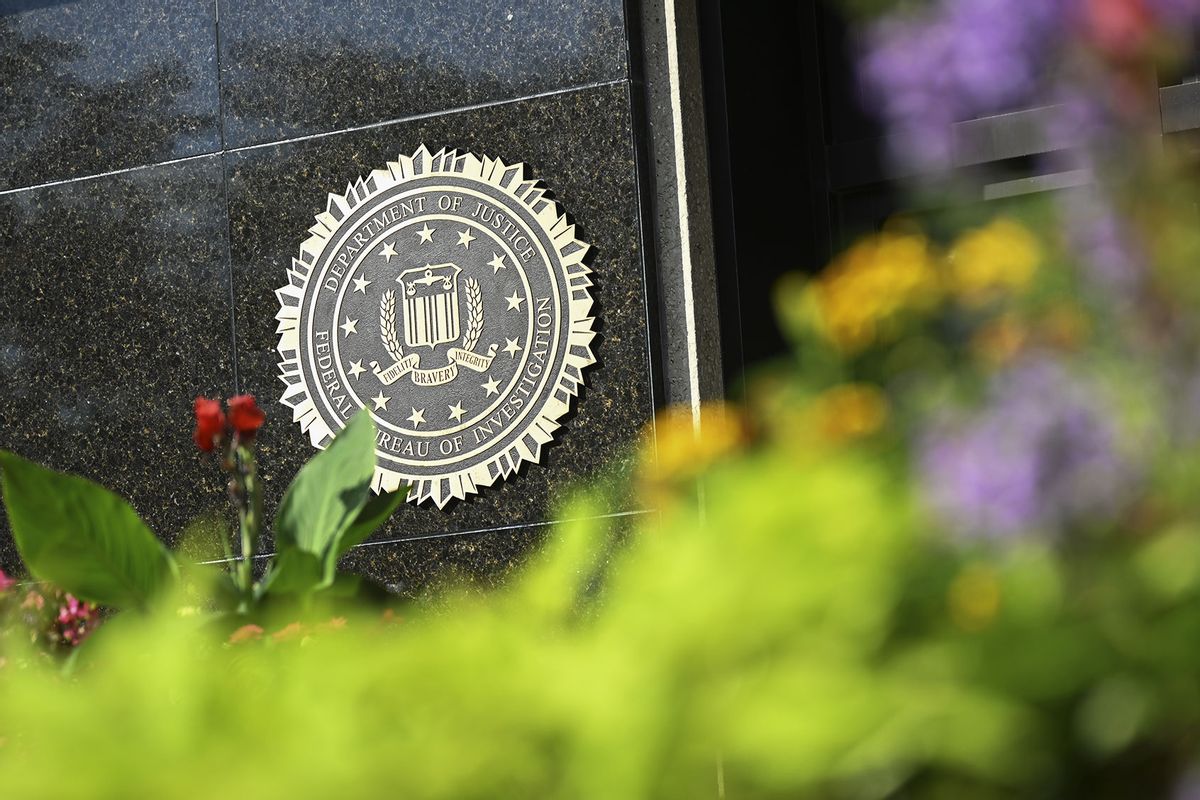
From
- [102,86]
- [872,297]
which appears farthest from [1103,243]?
[102,86]

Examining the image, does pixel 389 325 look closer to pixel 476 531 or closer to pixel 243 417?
pixel 476 531

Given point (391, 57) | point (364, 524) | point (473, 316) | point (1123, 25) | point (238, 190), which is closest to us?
point (1123, 25)

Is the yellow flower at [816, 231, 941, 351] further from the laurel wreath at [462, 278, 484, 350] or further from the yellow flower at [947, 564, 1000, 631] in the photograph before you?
the laurel wreath at [462, 278, 484, 350]

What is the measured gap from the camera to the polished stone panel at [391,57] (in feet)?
12.4

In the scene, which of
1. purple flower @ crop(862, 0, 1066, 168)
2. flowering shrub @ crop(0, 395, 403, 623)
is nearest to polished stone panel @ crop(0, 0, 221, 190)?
flowering shrub @ crop(0, 395, 403, 623)

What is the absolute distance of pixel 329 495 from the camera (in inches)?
58.9

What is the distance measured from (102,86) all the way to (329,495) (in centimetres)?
329

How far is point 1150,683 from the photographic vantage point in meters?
0.51

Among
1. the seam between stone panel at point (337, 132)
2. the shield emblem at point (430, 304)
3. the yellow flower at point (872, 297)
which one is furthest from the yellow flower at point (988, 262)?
the shield emblem at point (430, 304)

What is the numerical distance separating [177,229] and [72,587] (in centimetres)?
301

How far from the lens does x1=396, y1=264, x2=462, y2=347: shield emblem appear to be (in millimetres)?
3918

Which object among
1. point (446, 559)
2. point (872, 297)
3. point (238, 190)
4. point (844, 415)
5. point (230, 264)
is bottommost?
point (446, 559)

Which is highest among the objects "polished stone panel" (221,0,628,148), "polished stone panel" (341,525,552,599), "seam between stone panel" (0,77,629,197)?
"polished stone panel" (221,0,628,148)

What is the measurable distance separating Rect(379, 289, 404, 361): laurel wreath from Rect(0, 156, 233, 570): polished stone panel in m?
0.47
